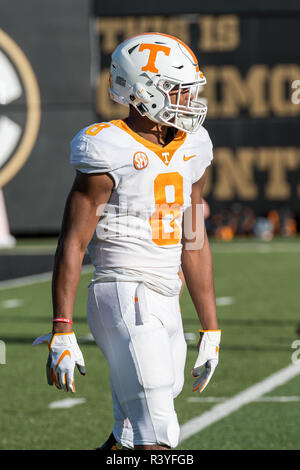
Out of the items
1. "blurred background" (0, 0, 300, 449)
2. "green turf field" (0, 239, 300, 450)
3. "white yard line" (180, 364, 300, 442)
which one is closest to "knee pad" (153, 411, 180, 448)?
"green turf field" (0, 239, 300, 450)

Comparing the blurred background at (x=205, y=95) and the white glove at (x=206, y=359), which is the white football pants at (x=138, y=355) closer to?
the white glove at (x=206, y=359)

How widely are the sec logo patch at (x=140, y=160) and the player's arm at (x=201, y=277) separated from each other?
36 centimetres

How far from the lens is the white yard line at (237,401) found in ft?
21.0

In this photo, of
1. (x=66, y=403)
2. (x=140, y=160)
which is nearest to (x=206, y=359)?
(x=140, y=160)

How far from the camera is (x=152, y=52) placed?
4.00 m

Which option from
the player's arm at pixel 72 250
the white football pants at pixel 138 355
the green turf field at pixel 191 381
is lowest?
the green turf field at pixel 191 381

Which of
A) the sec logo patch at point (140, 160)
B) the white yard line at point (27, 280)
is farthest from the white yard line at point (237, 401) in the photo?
the white yard line at point (27, 280)

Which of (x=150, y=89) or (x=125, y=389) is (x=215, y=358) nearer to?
(x=125, y=389)

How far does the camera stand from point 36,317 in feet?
39.4

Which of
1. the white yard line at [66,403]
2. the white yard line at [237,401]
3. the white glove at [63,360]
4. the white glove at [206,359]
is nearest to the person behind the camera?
the white glove at [63,360]

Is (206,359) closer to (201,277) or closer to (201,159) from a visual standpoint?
(201,277)

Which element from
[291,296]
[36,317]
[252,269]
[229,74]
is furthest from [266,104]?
[36,317]

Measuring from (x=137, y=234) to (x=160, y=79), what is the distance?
0.61m

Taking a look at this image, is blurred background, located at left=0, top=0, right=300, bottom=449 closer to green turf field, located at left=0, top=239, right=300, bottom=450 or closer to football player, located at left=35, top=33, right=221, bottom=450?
green turf field, located at left=0, top=239, right=300, bottom=450
